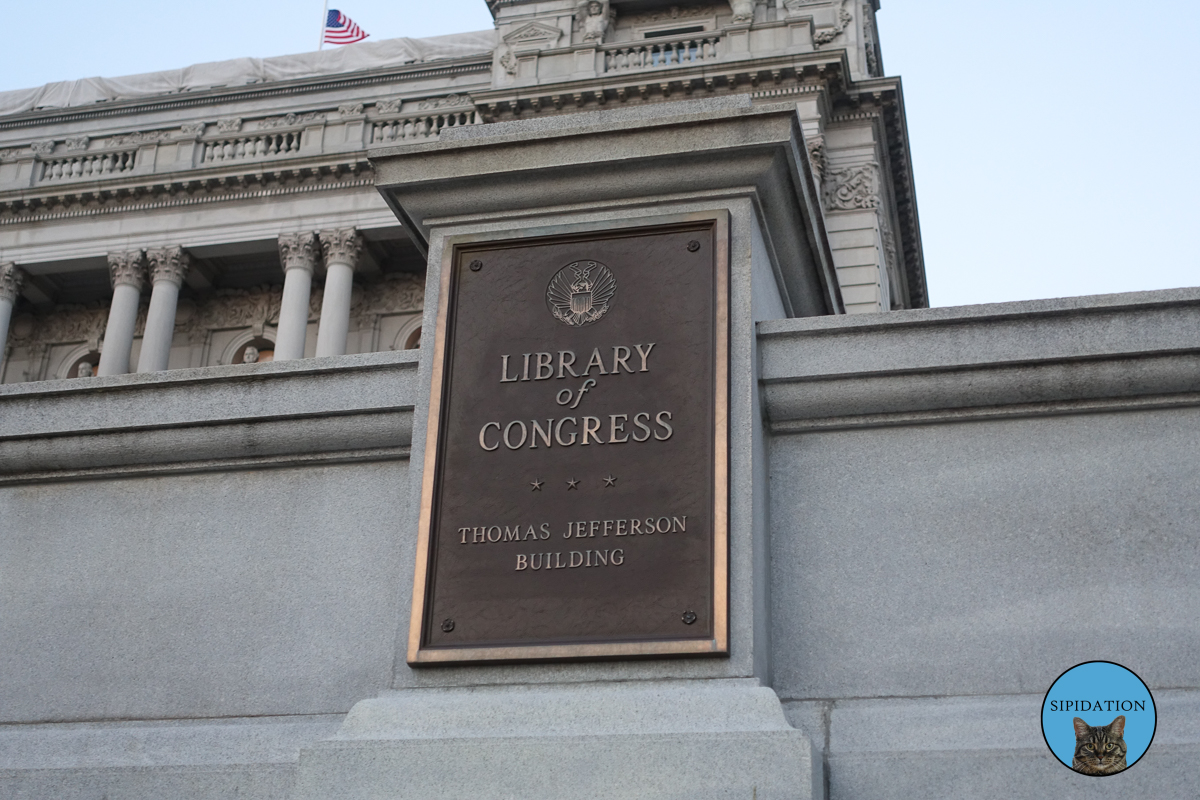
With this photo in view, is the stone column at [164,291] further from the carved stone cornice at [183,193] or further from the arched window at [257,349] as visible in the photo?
the arched window at [257,349]

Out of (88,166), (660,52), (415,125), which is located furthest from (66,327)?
(660,52)

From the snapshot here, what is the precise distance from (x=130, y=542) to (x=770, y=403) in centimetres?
254

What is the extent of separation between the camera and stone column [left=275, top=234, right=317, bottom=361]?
3541cm

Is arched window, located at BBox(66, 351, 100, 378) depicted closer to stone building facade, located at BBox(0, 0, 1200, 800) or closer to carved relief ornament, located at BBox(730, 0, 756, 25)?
carved relief ornament, located at BBox(730, 0, 756, 25)

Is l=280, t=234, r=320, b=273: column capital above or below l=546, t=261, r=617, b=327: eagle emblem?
above

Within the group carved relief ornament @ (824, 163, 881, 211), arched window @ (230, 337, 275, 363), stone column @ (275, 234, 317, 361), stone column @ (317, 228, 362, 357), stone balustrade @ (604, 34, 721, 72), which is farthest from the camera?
arched window @ (230, 337, 275, 363)

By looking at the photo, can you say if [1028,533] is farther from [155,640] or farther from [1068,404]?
[155,640]

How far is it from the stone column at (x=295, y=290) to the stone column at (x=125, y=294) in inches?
155

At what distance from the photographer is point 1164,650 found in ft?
14.3

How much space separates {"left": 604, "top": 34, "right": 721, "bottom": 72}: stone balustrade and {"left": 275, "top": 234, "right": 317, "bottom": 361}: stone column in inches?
365

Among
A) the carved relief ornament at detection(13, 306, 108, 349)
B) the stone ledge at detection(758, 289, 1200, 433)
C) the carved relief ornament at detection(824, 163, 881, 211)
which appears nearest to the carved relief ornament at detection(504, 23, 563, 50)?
the carved relief ornament at detection(824, 163, 881, 211)

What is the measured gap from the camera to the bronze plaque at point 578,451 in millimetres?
4574

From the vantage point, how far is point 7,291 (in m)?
38.3
